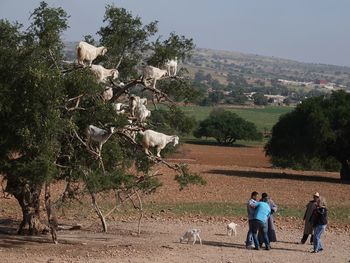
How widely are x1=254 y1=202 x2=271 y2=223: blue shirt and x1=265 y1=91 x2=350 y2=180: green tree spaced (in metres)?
27.2

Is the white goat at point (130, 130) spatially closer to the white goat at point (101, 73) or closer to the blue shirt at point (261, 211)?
the white goat at point (101, 73)

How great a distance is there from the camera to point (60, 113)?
16.5 meters

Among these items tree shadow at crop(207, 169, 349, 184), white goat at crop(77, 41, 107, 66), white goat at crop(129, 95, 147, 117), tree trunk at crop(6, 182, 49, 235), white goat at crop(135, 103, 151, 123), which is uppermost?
white goat at crop(77, 41, 107, 66)

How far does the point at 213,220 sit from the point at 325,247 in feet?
18.7

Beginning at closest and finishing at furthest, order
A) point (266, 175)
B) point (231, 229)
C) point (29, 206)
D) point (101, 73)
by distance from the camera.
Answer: point (101, 73) → point (29, 206) → point (231, 229) → point (266, 175)

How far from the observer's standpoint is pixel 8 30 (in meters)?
17.8

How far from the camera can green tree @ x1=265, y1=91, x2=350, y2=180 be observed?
148 feet

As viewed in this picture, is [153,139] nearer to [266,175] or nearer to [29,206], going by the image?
[29,206]

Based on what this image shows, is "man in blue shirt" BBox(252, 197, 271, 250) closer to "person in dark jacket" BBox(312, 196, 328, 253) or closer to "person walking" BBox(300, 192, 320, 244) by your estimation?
A: "person in dark jacket" BBox(312, 196, 328, 253)

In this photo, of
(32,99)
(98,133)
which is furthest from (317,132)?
(32,99)

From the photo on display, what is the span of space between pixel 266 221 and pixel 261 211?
13.1 inches

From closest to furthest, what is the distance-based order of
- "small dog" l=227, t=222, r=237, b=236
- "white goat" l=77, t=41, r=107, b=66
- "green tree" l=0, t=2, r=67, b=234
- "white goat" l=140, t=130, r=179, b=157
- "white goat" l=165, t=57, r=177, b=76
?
"green tree" l=0, t=2, r=67, b=234, "white goat" l=77, t=41, r=107, b=66, "white goat" l=140, t=130, r=179, b=157, "white goat" l=165, t=57, r=177, b=76, "small dog" l=227, t=222, r=237, b=236

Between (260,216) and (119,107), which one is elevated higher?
(119,107)

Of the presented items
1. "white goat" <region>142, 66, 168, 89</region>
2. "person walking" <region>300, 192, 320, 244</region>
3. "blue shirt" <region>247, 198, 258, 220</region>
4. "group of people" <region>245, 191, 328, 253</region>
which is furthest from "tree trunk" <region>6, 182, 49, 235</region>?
"person walking" <region>300, 192, 320, 244</region>
